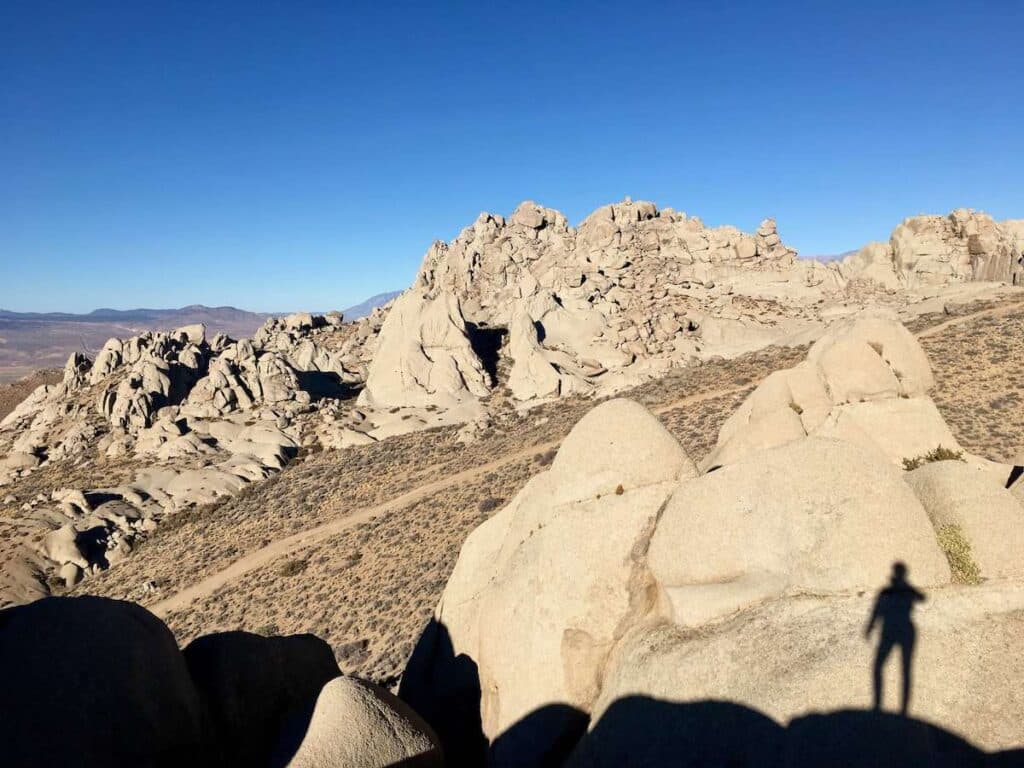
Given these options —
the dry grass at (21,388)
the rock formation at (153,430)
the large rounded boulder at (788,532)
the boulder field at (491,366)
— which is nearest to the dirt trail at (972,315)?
the boulder field at (491,366)

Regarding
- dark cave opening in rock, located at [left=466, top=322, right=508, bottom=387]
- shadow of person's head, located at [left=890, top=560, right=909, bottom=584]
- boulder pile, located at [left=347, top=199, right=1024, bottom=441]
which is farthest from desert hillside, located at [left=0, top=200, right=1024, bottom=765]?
dark cave opening in rock, located at [left=466, top=322, right=508, bottom=387]

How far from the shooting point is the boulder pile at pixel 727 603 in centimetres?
728

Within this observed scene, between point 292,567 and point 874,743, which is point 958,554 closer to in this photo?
point 874,743

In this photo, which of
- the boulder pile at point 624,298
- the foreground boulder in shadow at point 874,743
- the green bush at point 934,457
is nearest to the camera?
the foreground boulder in shadow at point 874,743

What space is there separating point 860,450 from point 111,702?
13.9 metres

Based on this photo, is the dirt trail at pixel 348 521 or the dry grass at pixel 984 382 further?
the dirt trail at pixel 348 521

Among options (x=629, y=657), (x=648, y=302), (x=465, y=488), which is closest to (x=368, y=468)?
(x=465, y=488)

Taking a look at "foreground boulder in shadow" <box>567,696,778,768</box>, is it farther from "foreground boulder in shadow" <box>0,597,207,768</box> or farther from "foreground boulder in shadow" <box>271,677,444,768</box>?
"foreground boulder in shadow" <box>0,597,207,768</box>

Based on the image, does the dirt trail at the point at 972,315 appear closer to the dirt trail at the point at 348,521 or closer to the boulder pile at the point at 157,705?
the dirt trail at the point at 348,521

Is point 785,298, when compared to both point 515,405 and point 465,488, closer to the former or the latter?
point 515,405

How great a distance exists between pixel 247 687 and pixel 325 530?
1104 inches

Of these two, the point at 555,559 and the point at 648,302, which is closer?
the point at 555,559

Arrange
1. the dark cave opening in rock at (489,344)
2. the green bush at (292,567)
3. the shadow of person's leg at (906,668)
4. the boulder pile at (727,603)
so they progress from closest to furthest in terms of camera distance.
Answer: the shadow of person's leg at (906,668)
the boulder pile at (727,603)
the green bush at (292,567)
the dark cave opening in rock at (489,344)

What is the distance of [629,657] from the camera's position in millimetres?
9648
